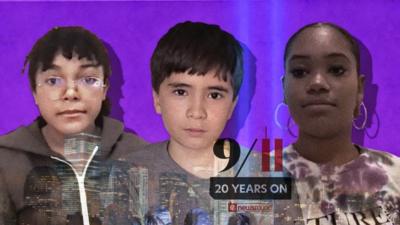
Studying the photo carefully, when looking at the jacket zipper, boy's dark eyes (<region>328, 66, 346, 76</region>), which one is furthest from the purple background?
the jacket zipper

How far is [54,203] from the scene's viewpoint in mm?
2482

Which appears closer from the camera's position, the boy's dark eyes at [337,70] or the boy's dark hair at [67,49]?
the boy's dark eyes at [337,70]

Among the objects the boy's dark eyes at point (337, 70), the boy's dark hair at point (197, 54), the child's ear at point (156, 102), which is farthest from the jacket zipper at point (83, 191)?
the boy's dark eyes at point (337, 70)

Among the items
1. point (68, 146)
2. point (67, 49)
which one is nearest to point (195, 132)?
point (68, 146)

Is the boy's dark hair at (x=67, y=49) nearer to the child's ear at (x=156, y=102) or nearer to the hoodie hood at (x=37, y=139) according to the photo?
the hoodie hood at (x=37, y=139)

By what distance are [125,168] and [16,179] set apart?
476 mm

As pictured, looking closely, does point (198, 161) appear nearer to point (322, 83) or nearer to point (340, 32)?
point (322, 83)

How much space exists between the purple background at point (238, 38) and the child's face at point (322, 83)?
58 mm

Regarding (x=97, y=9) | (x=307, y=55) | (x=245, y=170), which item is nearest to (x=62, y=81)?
(x=97, y=9)

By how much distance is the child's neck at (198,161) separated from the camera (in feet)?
8.16

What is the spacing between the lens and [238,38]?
8.30ft

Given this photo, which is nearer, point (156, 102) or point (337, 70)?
point (337, 70)

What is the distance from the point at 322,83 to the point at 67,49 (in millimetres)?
1126

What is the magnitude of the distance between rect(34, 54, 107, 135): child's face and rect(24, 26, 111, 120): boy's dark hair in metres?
0.02
